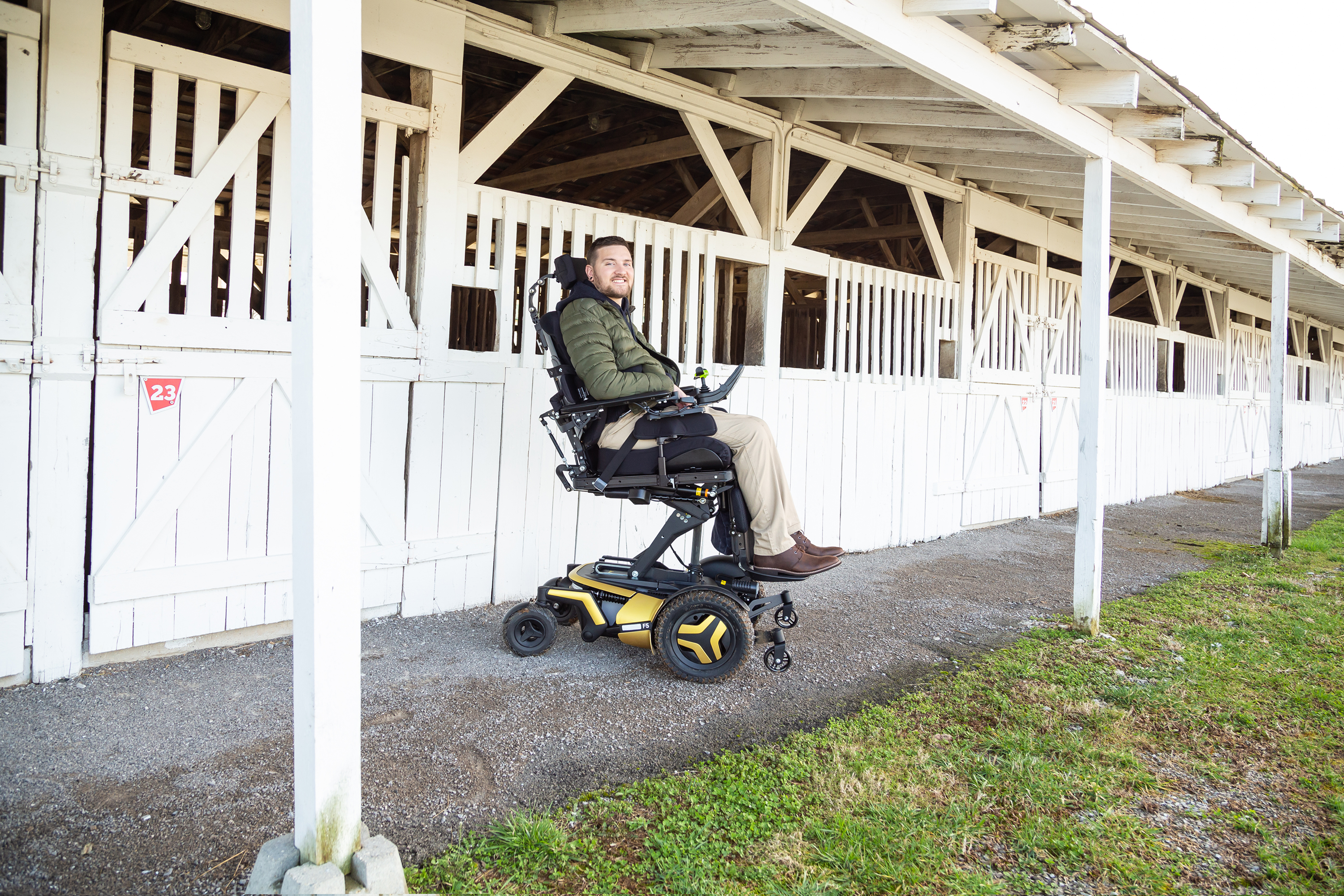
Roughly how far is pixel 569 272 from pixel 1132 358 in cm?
844

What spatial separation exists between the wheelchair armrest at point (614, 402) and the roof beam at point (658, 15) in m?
1.78

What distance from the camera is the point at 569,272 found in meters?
3.05

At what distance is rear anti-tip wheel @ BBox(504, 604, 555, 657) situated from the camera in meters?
3.22

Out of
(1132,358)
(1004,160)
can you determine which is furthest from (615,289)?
(1132,358)

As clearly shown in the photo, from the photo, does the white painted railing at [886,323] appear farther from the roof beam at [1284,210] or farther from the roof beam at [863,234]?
the roof beam at [1284,210]

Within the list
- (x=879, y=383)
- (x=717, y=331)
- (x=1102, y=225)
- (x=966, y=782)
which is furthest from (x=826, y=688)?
(x=717, y=331)

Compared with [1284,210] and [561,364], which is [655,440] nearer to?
[561,364]

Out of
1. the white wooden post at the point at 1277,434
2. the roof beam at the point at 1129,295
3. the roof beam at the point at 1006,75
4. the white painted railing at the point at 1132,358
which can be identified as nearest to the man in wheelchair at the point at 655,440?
the roof beam at the point at 1006,75

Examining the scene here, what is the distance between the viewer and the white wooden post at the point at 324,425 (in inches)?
61.9

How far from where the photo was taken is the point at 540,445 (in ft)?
13.4

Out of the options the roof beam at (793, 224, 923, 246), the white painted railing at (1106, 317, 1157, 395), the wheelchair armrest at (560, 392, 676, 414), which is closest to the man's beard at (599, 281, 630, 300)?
the wheelchair armrest at (560, 392, 676, 414)

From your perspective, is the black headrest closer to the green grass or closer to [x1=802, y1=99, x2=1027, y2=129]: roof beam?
the green grass

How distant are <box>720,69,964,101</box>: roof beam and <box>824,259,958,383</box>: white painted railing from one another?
136cm

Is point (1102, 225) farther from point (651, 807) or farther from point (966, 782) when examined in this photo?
point (651, 807)
